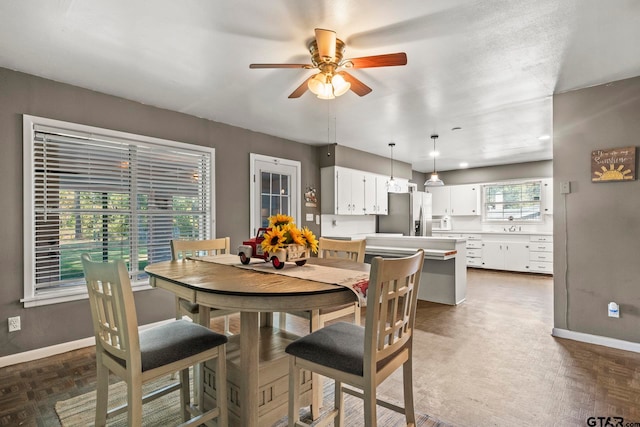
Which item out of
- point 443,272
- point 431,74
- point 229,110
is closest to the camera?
point 431,74

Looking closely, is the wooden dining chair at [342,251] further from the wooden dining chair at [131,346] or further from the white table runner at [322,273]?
the wooden dining chair at [131,346]

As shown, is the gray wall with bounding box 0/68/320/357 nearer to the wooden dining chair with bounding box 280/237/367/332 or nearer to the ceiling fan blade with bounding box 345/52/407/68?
the wooden dining chair with bounding box 280/237/367/332

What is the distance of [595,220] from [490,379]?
1.90 meters

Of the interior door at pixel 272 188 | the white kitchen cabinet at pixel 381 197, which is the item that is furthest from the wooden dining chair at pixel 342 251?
the white kitchen cabinet at pixel 381 197

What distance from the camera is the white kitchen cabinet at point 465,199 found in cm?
770

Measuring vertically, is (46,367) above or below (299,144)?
below

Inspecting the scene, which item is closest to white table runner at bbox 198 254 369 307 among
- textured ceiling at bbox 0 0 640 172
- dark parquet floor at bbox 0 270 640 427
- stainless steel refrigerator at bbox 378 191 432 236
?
dark parquet floor at bbox 0 270 640 427

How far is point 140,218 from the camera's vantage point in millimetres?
3445

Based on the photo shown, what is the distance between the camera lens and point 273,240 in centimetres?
189

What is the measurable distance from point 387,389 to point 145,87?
3323 mm

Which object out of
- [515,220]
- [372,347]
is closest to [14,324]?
[372,347]

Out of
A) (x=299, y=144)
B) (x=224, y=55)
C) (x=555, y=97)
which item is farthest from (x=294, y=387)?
(x=299, y=144)

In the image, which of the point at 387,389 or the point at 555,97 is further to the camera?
the point at 555,97

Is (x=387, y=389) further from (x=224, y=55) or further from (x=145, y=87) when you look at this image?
(x=145, y=87)
